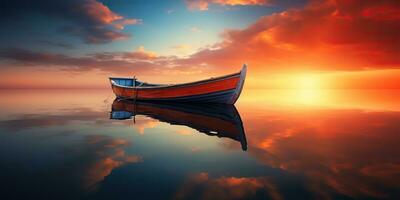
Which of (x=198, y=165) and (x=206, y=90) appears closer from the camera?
(x=198, y=165)

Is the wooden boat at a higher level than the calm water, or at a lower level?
higher

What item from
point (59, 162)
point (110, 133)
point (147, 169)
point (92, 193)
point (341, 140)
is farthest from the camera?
point (110, 133)

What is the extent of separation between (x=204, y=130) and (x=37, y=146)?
6.12 meters

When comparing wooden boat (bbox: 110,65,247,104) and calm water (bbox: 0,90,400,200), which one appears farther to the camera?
wooden boat (bbox: 110,65,247,104)

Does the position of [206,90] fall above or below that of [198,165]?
above

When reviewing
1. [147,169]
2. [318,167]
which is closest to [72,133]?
[147,169]

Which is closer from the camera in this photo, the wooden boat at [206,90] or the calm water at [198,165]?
the calm water at [198,165]

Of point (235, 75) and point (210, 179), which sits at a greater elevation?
point (235, 75)

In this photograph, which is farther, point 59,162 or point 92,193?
point 59,162

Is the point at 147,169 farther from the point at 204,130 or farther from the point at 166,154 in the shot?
the point at 204,130

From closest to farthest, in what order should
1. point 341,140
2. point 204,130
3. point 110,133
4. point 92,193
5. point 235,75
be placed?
1. point 92,193
2. point 341,140
3. point 110,133
4. point 204,130
5. point 235,75

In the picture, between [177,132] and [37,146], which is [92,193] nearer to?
[37,146]

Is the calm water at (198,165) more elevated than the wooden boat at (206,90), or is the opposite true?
the wooden boat at (206,90)

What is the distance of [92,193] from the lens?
3.81 metres
